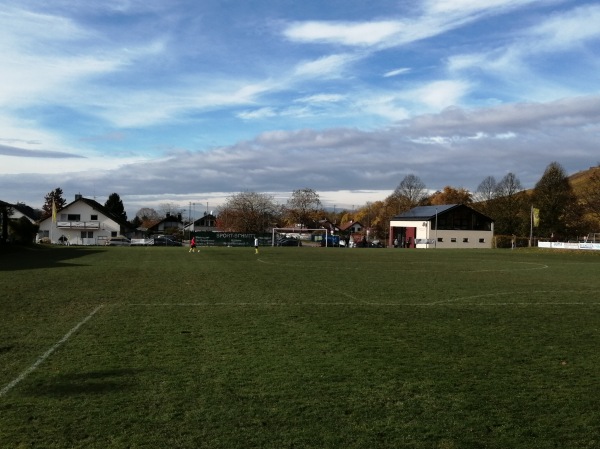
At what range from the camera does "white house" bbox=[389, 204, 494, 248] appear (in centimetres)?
9081

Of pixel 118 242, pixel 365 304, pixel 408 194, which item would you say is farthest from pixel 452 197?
pixel 365 304

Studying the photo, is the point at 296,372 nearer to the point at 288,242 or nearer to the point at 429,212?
the point at 288,242

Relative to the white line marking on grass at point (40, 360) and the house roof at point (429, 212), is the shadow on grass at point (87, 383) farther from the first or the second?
the house roof at point (429, 212)

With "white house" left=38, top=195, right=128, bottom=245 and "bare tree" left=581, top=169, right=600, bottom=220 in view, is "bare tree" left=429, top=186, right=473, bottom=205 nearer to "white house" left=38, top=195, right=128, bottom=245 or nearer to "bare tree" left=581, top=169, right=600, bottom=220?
"bare tree" left=581, top=169, right=600, bottom=220

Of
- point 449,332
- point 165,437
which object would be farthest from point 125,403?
point 449,332

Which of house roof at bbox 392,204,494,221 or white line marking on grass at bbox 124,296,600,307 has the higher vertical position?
house roof at bbox 392,204,494,221

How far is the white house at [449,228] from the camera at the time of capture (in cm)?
9081

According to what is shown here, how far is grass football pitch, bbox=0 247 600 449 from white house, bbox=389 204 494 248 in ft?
247

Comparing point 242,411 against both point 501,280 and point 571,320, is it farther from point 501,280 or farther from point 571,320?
point 501,280

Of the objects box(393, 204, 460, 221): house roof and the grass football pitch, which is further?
box(393, 204, 460, 221): house roof

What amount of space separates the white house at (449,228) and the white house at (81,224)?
48.3 metres

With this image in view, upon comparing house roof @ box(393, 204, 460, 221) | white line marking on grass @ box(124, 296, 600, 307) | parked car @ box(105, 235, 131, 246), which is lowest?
white line marking on grass @ box(124, 296, 600, 307)

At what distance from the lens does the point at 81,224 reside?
3583 inches

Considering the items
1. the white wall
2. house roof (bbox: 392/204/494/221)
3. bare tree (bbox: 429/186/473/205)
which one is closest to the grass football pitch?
house roof (bbox: 392/204/494/221)
